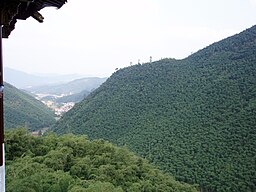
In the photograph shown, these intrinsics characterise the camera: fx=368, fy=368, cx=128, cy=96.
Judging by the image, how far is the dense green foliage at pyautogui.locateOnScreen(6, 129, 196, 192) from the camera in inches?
598

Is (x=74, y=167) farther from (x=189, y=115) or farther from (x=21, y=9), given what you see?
(x=189, y=115)

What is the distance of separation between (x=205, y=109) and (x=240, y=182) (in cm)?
1484

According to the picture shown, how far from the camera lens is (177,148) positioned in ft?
132

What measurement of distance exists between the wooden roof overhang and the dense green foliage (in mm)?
11668

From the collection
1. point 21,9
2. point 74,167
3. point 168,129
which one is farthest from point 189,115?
point 21,9

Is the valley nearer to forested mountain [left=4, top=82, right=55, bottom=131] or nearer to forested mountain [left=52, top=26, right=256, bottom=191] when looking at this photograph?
forested mountain [left=52, top=26, right=256, bottom=191]

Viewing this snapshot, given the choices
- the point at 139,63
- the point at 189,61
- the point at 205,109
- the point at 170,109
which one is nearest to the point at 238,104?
the point at 205,109

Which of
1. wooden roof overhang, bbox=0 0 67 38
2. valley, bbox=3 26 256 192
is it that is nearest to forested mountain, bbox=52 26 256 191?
valley, bbox=3 26 256 192

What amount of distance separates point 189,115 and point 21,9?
44.8 metres

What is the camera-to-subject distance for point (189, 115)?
4647cm

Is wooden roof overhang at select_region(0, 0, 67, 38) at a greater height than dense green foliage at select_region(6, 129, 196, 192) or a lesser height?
greater

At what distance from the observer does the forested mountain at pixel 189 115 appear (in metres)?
37.0

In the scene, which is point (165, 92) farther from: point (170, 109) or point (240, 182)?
point (240, 182)

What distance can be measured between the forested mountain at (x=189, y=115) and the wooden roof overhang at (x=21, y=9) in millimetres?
33260
